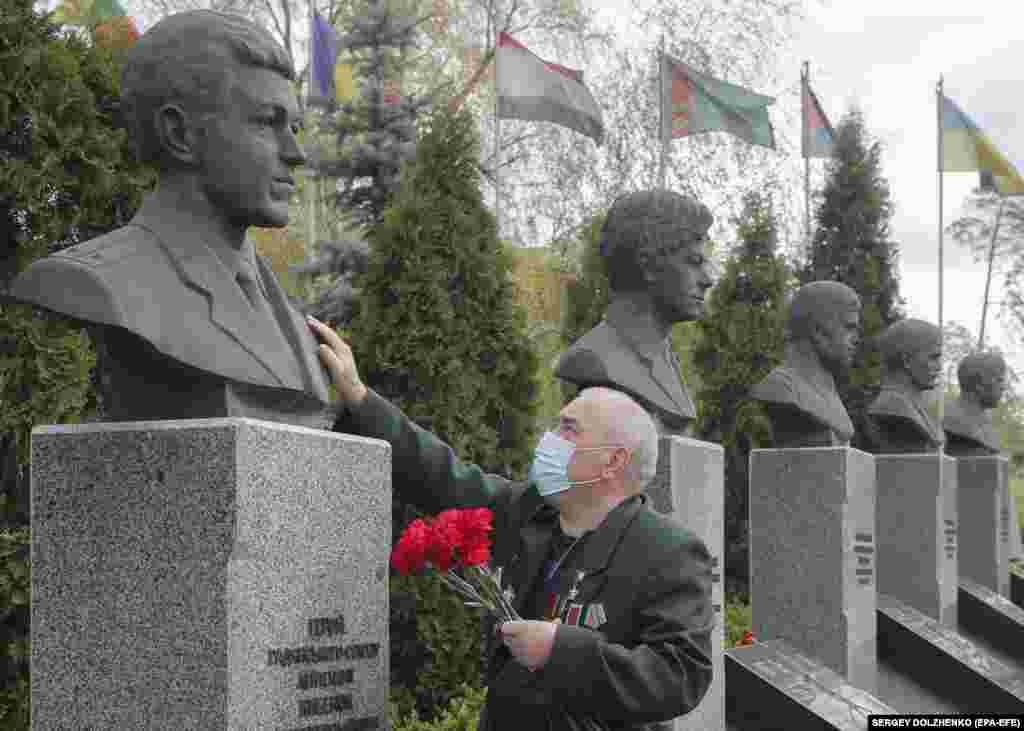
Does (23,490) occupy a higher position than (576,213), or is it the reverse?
(576,213)

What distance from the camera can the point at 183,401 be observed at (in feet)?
12.5

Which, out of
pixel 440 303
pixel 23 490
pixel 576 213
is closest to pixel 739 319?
pixel 440 303

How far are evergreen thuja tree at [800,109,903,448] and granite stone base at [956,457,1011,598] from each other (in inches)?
108

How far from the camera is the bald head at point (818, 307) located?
1015 cm

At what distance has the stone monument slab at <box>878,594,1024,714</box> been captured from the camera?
10.3 metres

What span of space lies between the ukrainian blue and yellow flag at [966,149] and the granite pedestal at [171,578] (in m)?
15.8

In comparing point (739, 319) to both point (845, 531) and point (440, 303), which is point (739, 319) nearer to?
point (845, 531)

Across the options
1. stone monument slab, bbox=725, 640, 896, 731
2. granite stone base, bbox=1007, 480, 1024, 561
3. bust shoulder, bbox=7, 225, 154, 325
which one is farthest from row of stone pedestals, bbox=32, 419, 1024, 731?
granite stone base, bbox=1007, 480, 1024, 561

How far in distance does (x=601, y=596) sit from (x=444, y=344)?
19.1 feet

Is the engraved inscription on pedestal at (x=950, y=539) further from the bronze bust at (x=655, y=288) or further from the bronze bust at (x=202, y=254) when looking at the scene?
the bronze bust at (x=202, y=254)

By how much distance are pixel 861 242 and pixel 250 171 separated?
15.2 meters

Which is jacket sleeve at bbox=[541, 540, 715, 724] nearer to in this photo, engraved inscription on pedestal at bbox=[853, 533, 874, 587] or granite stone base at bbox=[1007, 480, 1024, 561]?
engraved inscription on pedestal at bbox=[853, 533, 874, 587]

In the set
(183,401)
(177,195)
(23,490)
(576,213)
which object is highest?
(576,213)

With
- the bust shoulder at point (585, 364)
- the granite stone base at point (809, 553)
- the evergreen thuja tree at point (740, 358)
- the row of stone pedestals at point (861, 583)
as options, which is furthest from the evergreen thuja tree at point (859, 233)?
the bust shoulder at point (585, 364)
